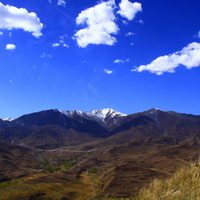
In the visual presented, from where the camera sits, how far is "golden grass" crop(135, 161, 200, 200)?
28.0ft

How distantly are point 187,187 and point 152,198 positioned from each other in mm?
701

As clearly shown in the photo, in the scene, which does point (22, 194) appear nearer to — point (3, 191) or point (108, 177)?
point (3, 191)

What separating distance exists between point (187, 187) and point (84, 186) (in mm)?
135643

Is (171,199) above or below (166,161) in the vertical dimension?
below

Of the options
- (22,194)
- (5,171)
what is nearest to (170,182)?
(22,194)

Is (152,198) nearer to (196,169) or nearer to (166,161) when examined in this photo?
(196,169)

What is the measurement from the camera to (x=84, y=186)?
467ft

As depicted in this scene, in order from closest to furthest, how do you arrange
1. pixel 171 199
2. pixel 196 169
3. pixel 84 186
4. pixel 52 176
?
pixel 171 199 → pixel 196 169 → pixel 84 186 → pixel 52 176

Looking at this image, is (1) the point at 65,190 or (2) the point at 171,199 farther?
(1) the point at 65,190

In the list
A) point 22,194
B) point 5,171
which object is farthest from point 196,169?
point 5,171

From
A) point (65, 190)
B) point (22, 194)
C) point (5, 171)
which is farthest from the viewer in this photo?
point (5, 171)

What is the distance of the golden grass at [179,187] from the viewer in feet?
28.0

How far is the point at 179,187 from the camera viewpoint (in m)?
9.20

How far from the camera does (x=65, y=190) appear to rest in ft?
427
